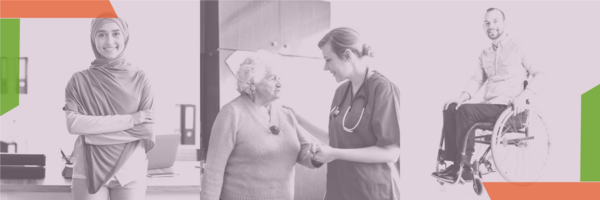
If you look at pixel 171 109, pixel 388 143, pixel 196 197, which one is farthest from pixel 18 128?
pixel 388 143

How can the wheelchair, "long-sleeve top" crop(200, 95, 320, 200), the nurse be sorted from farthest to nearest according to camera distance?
the wheelchair < the nurse < "long-sleeve top" crop(200, 95, 320, 200)

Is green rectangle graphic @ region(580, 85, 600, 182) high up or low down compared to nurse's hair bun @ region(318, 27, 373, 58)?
down

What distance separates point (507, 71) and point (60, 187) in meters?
2.03

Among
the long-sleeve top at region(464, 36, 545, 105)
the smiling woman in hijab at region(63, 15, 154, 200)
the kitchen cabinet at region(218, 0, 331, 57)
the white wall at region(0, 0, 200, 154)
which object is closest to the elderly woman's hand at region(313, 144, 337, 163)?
the smiling woman in hijab at region(63, 15, 154, 200)

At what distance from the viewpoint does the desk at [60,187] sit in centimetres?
207

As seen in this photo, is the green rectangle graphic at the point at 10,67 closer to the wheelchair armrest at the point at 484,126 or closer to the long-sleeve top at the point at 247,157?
the long-sleeve top at the point at 247,157

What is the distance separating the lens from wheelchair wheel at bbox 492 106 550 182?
7.77 ft

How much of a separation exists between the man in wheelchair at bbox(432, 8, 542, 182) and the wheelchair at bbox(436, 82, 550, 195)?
3cm

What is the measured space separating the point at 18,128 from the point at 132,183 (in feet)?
9.63

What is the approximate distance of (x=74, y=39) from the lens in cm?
439

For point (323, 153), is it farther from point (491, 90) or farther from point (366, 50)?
point (491, 90)

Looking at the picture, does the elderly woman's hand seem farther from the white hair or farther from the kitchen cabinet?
the kitchen cabinet

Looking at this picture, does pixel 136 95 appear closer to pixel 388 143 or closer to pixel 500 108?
pixel 388 143

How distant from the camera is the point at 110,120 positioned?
78.4 inches
